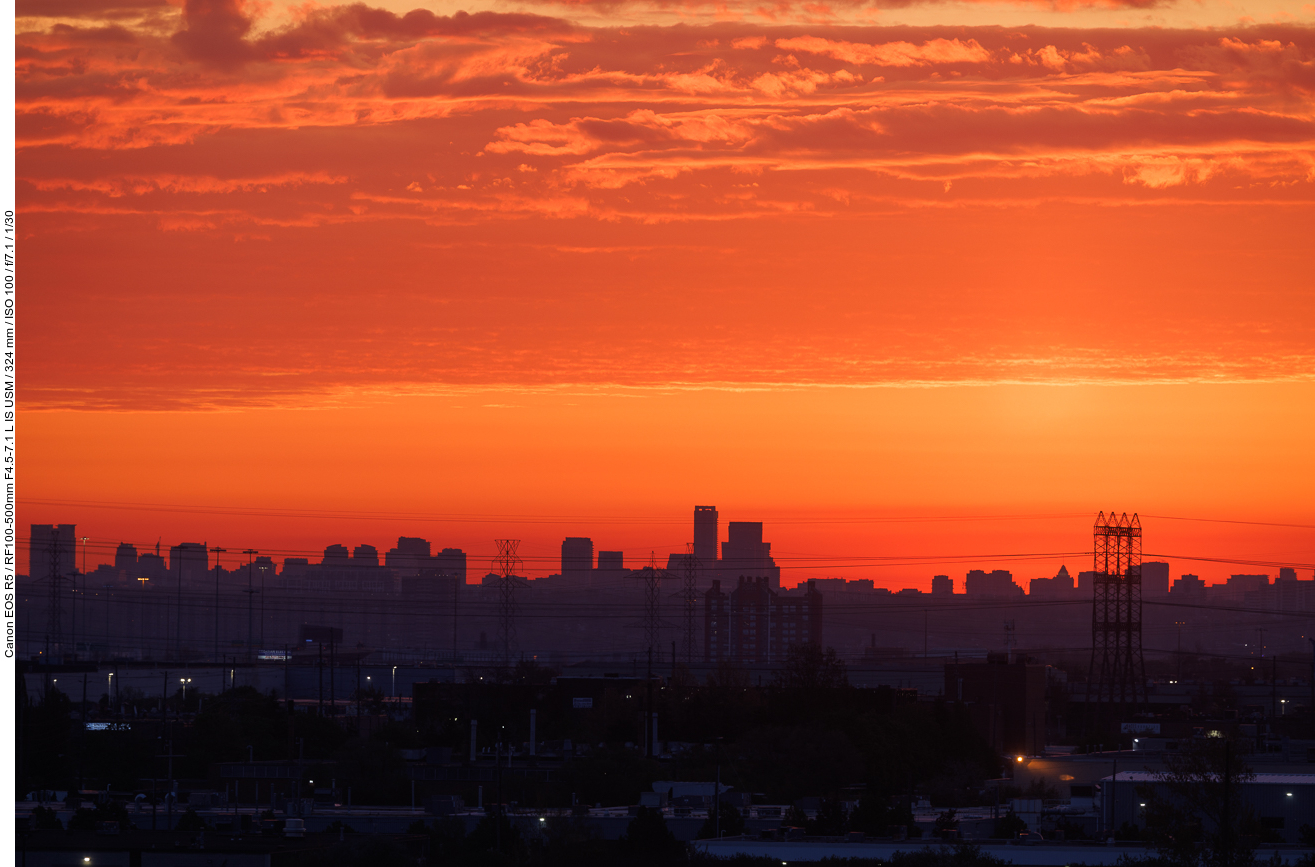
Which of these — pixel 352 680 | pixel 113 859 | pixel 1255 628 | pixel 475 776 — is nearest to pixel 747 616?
pixel 1255 628

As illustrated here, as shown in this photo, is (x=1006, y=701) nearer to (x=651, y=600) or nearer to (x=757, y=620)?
(x=651, y=600)

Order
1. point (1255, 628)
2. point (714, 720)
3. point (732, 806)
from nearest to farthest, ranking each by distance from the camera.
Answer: point (732, 806) < point (714, 720) < point (1255, 628)

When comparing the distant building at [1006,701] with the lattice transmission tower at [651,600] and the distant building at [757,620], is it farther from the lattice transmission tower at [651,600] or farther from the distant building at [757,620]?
the distant building at [757,620]

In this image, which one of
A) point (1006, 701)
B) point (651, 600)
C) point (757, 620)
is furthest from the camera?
point (757, 620)

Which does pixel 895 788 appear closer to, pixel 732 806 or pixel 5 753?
pixel 732 806

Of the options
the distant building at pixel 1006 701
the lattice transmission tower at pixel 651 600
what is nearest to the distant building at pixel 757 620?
the lattice transmission tower at pixel 651 600

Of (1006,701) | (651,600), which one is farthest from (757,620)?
(1006,701)

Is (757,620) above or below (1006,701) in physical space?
below
